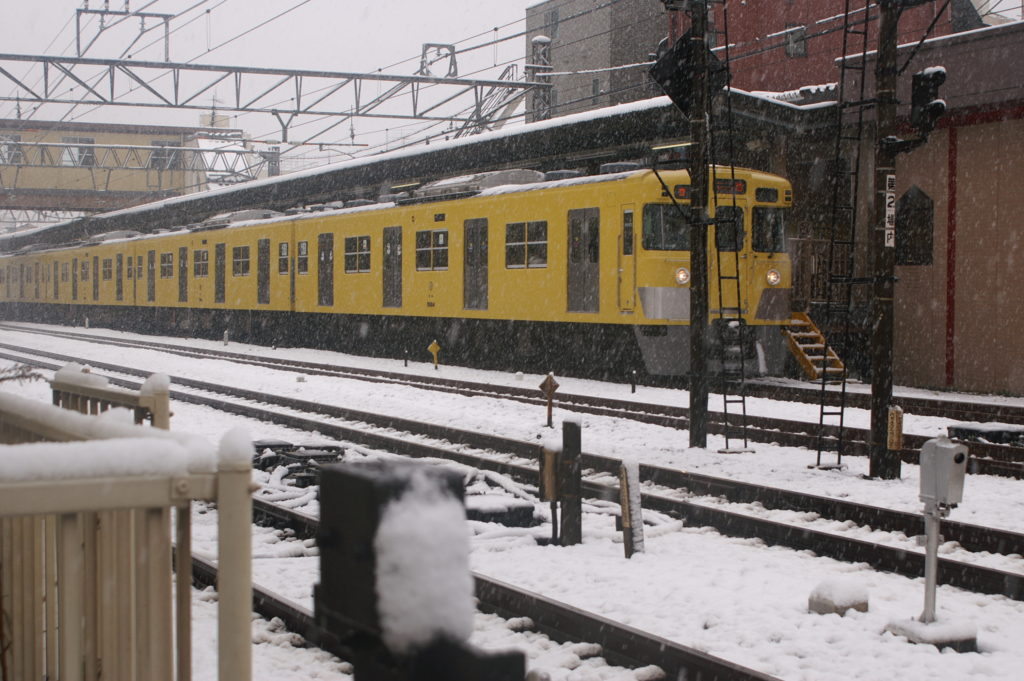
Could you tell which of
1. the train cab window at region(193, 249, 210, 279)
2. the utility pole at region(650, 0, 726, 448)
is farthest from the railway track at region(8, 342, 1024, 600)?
the train cab window at region(193, 249, 210, 279)

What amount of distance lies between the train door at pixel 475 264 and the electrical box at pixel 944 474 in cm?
1428

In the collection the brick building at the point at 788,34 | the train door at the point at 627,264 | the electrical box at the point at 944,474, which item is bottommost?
the electrical box at the point at 944,474

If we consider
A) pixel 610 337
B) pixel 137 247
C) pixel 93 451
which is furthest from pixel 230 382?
pixel 137 247

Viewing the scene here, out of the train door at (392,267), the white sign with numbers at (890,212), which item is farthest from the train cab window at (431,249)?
the white sign with numbers at (890,212)

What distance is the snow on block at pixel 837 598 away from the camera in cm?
544

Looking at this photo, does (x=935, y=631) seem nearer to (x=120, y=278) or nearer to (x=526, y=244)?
(x=526, y=244)

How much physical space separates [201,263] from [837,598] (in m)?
28.4

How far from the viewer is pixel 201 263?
31688mm

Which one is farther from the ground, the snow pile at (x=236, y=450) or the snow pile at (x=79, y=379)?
the snow pile at (x=236, y=450)

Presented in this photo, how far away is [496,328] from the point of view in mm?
19969

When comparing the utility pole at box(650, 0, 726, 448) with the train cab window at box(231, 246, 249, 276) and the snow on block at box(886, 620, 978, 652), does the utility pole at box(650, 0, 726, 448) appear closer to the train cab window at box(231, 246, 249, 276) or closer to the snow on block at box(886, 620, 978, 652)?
the snow on block at box(886, 620, 978, 652)

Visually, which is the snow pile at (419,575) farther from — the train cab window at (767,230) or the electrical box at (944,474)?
the train cab window at (767,230)

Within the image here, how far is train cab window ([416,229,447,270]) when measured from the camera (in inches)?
814

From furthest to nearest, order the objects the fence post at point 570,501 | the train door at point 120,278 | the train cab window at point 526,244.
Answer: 1. the train door at point 120,278
2. the train cab window at point 526,244
3. the fence post at point 570,501
